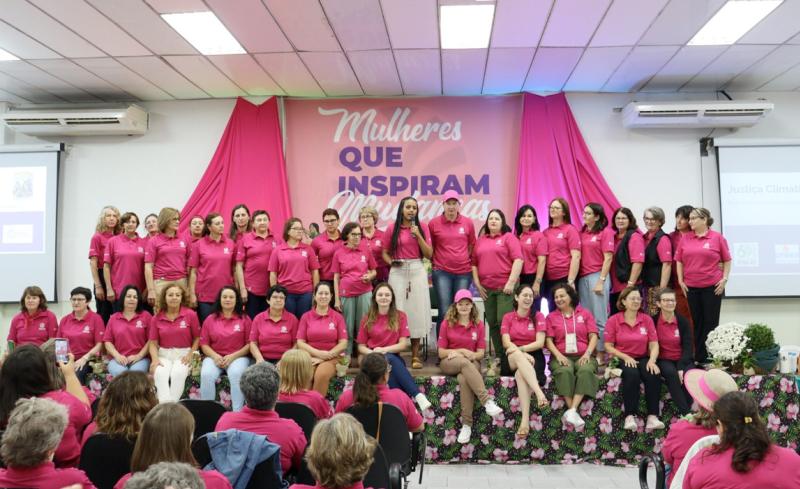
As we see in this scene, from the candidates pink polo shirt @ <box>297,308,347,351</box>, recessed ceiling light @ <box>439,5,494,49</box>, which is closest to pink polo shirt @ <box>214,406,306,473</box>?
pink polo shirt @ <box>297,308,347,351</box>

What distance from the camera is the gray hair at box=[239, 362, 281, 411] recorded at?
256 centimetres

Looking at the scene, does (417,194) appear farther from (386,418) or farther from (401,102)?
(386,418)

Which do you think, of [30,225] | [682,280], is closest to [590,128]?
[682,280]

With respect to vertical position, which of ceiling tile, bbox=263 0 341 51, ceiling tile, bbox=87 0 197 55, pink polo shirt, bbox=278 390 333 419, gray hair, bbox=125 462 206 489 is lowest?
pink polo shirt, bbox=278 390 333 419

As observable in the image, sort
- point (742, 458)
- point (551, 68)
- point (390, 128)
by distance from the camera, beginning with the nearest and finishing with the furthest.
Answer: point (742, 458)
point (551, 68)
point (390, 128)

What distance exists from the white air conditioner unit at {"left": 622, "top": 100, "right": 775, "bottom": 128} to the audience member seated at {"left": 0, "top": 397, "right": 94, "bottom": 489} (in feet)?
22.0

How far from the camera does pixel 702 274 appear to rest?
17.7 ft

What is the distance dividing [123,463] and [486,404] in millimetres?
2972

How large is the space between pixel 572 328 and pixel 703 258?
1496 mm

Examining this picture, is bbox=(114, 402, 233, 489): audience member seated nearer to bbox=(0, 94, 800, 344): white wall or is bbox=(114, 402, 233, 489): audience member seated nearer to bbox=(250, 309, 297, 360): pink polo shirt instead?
bbox=(250, 309, 297, 360): pink polo shirt

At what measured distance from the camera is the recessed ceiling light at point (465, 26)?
517 centimetres

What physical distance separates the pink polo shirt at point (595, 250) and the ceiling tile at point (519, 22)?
1985mm

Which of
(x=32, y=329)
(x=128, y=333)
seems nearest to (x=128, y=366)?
(x=128, y=333)

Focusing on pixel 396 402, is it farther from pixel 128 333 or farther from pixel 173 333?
pixel 128 333
